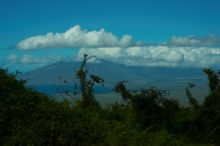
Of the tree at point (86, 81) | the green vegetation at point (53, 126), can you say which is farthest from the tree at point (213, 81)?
the green vegetation at point (53, 126)

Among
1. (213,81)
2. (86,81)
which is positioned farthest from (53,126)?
(213,81)

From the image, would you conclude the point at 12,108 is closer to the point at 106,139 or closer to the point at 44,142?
the point at 44,142

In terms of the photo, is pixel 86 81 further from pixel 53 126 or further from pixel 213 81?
pixel 53 126

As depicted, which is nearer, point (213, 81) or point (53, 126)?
point (53, 126)

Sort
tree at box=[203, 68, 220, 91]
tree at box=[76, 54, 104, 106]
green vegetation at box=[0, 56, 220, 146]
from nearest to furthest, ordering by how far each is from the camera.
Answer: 1. green vegetation at box=[0, 56, 220, 146]
2. tree at box=[76, 54, 104, 106]
3. tree at box=[203, 68, 220, 91]

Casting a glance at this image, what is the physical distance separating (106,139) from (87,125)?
2.63ft

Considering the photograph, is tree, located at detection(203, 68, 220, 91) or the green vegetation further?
tree, located at detection(203, 68, 220, 91)

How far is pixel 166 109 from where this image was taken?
29531mm

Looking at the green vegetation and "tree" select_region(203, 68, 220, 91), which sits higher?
"tree" select_region(203, 68, 220, 91)

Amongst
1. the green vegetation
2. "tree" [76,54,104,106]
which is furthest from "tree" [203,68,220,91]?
the green vegetation

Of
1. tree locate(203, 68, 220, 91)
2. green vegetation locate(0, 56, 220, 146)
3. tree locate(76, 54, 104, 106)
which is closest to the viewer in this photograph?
green vegetation locate(0, 56, 220, 146)

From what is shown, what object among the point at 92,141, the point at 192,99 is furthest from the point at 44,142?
the point at 192,99

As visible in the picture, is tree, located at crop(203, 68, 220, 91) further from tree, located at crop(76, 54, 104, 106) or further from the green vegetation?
the green vegetation

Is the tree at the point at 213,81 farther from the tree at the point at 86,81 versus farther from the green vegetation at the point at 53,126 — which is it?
the green vegetation at the point at 53,126
